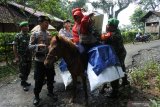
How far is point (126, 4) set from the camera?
63438 millimetres

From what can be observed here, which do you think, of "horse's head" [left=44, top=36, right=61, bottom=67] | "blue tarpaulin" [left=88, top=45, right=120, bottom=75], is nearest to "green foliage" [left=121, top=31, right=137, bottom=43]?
"blue tarpaulin" [left=88, top=45, right=120, bottom=75]

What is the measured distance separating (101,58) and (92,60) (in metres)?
0.24

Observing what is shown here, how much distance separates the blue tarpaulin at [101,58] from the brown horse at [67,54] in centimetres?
35

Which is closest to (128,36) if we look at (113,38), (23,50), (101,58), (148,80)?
(148,80)

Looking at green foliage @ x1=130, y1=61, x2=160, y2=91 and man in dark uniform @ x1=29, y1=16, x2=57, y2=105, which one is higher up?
man in dark uniform @ x1=29, y1=16, x2=57, y2=105

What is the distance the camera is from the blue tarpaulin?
648cm

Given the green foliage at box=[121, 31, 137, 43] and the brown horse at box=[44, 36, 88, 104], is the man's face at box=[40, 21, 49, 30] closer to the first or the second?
the brown horse at box=[44, 36, 88, 104]

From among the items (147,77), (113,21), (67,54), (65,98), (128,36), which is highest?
(113,21)

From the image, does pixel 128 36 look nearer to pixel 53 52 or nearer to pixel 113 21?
pixel 113 21

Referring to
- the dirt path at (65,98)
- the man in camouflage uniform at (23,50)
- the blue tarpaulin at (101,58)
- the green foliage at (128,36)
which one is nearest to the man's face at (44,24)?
the blue tarpaulin at (101,58)

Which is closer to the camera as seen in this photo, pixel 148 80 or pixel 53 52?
pixel 53 52

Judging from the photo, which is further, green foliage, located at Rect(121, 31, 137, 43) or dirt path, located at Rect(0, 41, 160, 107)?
green foliage, located at Rect(121, 31, 137, 43)

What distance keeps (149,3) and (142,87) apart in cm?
7447

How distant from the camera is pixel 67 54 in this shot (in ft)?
22.4
